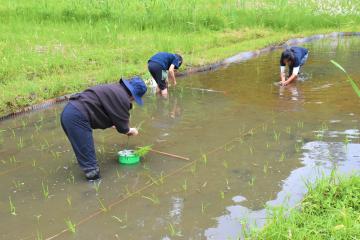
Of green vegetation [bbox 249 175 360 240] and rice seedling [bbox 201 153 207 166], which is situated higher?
green vegetation [bbox 249 175 360 240]

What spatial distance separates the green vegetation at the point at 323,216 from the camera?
124 inches

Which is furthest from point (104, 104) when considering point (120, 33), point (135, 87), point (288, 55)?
point (120, 33)

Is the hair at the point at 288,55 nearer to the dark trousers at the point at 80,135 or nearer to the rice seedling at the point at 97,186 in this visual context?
the dark trousers at the point at 80,135

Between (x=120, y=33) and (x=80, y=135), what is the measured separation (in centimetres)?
794

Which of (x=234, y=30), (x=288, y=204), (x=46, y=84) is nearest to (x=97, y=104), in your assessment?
(x=288, y=204)

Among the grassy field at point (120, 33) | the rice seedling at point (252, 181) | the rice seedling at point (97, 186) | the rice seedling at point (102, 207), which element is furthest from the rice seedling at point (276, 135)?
the grassy field at point (120, 33)

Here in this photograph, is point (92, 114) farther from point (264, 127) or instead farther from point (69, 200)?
point (264, 127)

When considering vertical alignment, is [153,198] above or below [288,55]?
below

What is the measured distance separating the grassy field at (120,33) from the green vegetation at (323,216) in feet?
16.0

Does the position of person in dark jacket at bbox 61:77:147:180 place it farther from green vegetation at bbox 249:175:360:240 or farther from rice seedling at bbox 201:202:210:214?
green vegetation at bbox 249:175:360:240

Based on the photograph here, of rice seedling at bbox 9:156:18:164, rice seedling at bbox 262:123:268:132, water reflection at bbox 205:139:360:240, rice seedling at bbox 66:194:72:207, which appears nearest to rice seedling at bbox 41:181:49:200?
rice seedling at bbox 66:194:72:207

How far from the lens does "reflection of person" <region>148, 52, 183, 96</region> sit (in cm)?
750

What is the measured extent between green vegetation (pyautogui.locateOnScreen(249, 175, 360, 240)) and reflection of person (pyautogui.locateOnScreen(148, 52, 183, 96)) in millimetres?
4035

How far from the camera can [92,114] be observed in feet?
14.8
